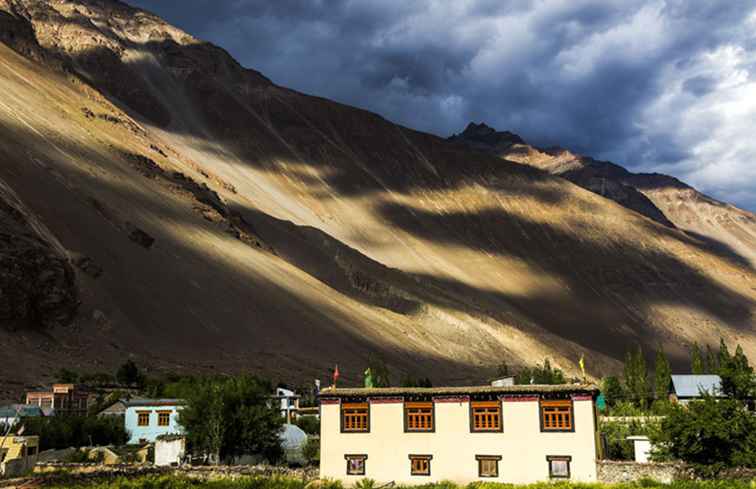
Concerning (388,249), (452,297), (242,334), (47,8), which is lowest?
(242,334)

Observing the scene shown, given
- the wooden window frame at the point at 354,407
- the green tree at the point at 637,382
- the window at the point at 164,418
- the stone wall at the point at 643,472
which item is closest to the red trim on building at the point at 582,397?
the stone wall at the point at 643,472

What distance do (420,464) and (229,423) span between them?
11.2 m

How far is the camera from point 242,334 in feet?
296

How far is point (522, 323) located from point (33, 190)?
262ft

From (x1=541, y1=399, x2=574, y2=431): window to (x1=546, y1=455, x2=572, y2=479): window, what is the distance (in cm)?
111

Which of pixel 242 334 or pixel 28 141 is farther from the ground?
pixel 28 141

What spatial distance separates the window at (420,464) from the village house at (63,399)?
31539 millimetres

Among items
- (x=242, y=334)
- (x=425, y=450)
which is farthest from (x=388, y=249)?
(x=425, y=450)

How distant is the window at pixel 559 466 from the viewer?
102 feet

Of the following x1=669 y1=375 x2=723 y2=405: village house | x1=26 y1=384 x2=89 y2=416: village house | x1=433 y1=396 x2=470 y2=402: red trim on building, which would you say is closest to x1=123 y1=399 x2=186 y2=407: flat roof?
x1=26 y1=384 x2=89 y2=416: village house

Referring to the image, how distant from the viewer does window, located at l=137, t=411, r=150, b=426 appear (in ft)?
166

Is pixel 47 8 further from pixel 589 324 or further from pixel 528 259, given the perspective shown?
pixel 589 324

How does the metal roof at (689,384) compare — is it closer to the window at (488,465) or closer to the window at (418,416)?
the window at (488,465)

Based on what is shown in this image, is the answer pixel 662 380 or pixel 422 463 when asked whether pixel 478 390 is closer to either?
Result: pixel 422 463
